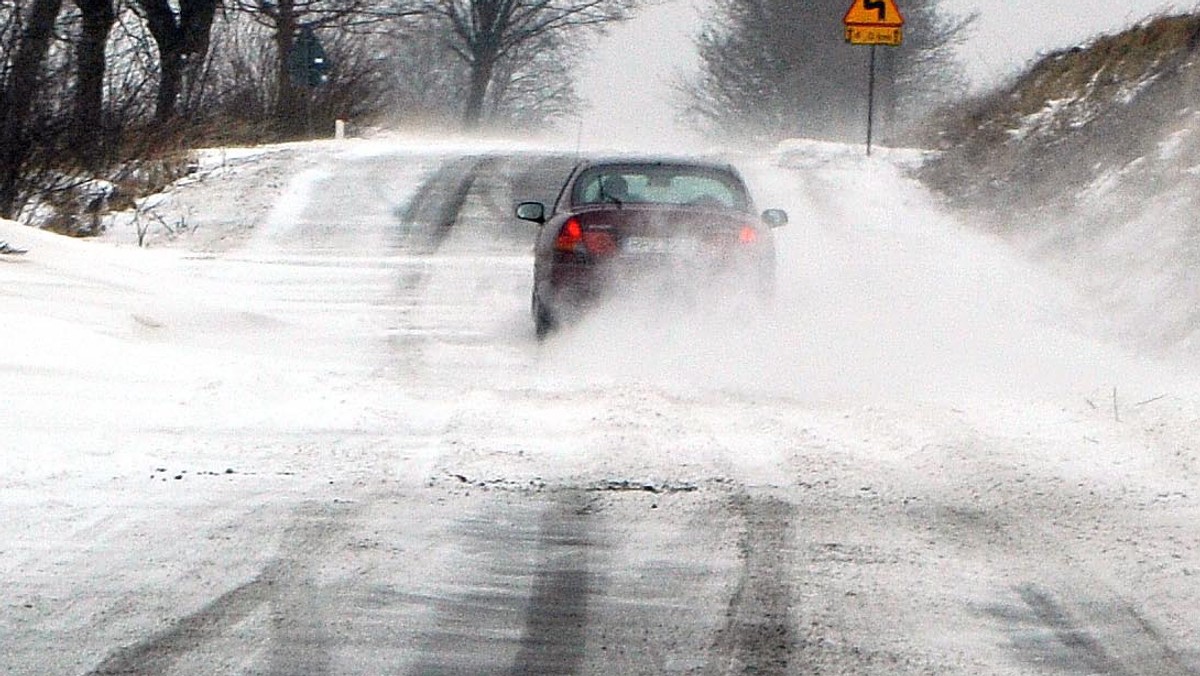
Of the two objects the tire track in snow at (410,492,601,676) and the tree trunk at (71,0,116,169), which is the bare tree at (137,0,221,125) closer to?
the tree trunk at (71,0,116,169)

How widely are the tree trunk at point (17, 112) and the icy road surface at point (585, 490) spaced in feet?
13.0

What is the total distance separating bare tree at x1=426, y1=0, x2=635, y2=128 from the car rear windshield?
5163 cm

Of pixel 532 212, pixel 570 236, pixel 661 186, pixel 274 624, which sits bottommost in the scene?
pixel 274 624

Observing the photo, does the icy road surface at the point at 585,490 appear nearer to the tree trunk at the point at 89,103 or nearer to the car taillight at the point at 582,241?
the car taillight at the point at 582,241

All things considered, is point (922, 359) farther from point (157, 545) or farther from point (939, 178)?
point (939, 178)

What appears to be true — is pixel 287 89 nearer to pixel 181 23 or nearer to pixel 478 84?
pixel 181 23

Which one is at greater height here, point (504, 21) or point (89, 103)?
point (504, 21)

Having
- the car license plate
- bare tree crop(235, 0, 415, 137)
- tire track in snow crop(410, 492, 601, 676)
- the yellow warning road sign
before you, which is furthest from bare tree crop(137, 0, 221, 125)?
tire track in snow crop(410, 492, 601, 676)

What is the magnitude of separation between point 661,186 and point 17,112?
29.3ft

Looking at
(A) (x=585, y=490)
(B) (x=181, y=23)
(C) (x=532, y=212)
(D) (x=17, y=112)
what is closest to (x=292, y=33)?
(B) (x=181, y=23)

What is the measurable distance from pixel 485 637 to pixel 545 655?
26 centimetres

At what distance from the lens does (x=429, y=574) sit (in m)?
6.02

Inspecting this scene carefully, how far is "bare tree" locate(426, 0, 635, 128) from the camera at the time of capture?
64.8 m

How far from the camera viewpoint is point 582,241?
11.8 meters
